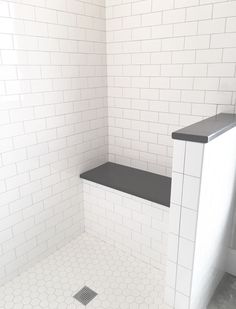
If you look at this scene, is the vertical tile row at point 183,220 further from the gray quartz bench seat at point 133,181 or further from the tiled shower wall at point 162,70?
the tiled shower wall at point 162,70

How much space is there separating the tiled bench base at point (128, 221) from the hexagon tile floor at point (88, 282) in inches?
3.6

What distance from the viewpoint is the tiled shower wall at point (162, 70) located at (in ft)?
5.83

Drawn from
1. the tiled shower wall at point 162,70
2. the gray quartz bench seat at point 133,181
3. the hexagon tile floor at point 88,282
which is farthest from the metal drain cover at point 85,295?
the tiled shower wall at point 162,70

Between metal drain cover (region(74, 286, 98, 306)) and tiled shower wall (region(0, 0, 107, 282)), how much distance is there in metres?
0.50

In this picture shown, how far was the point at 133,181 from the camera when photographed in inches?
84.9

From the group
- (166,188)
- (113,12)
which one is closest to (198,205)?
(166,188)

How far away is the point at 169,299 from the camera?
148 cm

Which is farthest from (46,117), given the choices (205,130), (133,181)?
(205,130)

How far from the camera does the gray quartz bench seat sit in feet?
6.35

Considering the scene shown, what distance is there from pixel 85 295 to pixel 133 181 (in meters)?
0.86

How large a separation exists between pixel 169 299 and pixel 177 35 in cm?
167

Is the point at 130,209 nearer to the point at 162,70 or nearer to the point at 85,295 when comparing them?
the point at 85,295

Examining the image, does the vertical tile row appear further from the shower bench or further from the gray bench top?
the shower bench

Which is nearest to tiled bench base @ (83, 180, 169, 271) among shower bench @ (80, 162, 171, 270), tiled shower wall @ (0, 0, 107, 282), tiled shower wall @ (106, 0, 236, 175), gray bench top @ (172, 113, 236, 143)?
shower bench @ (80, 162, 171, 270)
